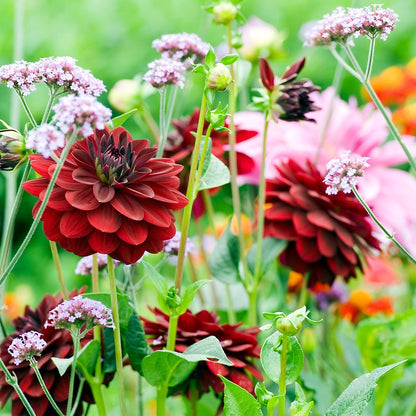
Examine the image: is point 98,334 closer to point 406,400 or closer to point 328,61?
point 406,400

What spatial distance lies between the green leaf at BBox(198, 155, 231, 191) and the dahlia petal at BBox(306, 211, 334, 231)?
74 millimetres

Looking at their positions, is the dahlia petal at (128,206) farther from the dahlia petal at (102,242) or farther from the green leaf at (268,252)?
the green leaf at (268,252)

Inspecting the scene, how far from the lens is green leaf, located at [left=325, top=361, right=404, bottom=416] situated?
27 centimetres

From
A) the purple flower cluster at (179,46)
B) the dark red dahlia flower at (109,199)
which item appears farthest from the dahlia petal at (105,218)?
the purple flower cluster at (179,46)

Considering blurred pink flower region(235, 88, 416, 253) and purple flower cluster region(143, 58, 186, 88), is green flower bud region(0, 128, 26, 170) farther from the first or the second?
blurred pink flower region(235, 88, 416, 253)

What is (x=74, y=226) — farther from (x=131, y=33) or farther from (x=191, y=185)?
(x=131, y=33)

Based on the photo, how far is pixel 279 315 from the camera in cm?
27

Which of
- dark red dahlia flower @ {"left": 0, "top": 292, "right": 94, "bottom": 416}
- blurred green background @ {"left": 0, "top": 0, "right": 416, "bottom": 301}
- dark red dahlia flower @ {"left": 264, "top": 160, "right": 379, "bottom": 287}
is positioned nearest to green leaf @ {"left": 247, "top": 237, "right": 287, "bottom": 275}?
dark red dahlia flower @ {"left": 264, "top": 160, "right": 379, "bottom": 287}

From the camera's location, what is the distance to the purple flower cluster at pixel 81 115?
8.7 inches

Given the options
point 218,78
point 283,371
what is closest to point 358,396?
point 283,371

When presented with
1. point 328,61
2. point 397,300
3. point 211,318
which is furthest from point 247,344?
point 328,61

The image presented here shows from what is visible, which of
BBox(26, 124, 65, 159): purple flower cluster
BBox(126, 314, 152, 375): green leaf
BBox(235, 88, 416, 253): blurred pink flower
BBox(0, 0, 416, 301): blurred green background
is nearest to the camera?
BBox(26, 124, 65, 159): purple flower cluster

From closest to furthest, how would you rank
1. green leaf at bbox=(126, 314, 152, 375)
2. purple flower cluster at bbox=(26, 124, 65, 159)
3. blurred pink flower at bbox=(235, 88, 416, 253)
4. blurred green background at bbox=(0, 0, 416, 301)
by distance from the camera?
purple flower cluster at bbox=(26, 124, 65, 159) → green leaf at bbox=(126, 314, 152, 375) → blurred pink flower at bbox=(235, 88, 416, 253) → blurred green background at bbox=(0, 0, 416, 301)

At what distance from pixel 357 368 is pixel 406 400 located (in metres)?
0.04
